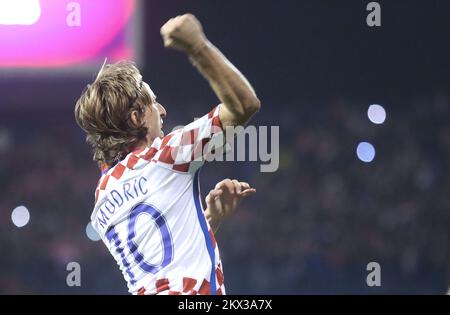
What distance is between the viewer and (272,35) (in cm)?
1302

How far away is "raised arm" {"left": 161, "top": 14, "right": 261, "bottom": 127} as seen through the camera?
257 cm

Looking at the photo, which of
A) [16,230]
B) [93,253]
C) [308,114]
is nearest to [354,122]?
[308,114]

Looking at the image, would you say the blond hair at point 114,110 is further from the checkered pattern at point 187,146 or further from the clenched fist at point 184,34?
the clenched fist at point 184,34

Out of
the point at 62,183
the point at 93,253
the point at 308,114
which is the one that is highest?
the point at 308,114

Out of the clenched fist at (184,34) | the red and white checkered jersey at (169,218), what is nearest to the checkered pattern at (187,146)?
the red and white checkered jersey at (169,218)

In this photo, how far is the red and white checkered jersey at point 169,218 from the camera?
2.86m

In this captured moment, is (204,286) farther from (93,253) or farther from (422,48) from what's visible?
(422,48)

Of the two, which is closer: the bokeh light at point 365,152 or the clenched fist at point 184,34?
the clenched fist at point 184,34

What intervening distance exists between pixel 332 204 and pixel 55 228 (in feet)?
14.1

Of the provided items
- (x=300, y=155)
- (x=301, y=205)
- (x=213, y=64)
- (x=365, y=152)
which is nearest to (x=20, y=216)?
(x=301, y=205)

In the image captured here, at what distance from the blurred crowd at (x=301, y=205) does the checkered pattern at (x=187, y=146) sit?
8.15 meters

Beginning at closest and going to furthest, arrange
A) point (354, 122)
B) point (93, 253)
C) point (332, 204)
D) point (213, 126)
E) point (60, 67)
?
point (213, 126), point (60, 67), point (93, 253), point (332, 204), point (354, 122)

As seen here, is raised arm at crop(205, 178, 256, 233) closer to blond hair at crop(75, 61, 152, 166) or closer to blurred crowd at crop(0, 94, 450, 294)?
blond hair at crop(75, 61, 152, 166)

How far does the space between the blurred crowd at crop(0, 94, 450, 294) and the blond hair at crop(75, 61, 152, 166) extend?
→ 315 inches
